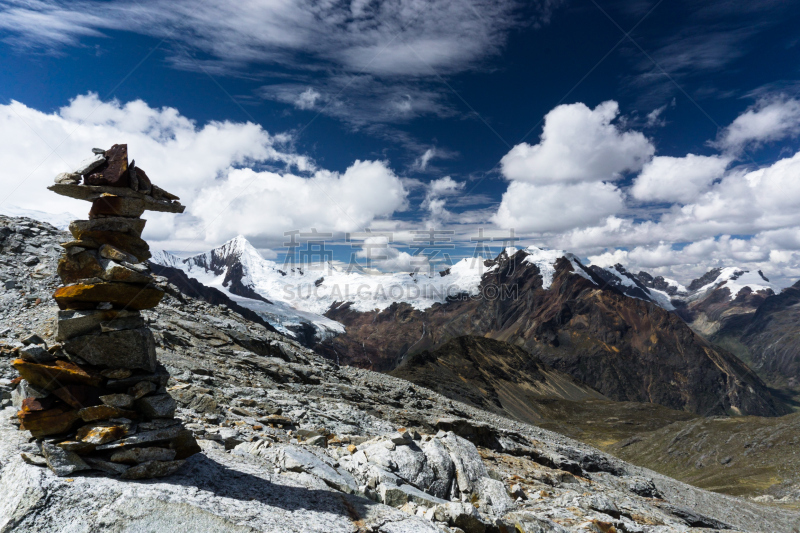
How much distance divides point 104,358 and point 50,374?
1.02 metres

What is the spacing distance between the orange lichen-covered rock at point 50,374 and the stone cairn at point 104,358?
19mm

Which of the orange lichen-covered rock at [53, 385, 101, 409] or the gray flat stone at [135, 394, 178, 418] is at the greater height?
the orange lichen-covered rock at [53, 385, 101, 409]

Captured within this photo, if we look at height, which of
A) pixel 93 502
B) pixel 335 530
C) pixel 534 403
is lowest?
pixel 534 403

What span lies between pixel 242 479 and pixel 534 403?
606 ft

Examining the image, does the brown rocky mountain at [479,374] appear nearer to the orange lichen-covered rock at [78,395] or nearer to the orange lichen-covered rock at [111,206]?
the orange lichen-covered rock at [78,395]

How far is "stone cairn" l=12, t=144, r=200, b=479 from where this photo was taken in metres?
8.70

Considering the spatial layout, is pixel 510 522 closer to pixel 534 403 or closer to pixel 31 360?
pixel 31 360

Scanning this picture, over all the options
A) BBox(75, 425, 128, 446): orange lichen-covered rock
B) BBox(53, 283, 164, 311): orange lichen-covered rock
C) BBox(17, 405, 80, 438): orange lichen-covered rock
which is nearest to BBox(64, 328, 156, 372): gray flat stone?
BBox(53, 283, 164, 311): orange lichen-covered rock

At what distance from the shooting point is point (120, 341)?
9820 mm

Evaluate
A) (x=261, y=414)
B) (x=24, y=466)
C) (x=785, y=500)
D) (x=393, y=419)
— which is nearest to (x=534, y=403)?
(x=785, y=500)

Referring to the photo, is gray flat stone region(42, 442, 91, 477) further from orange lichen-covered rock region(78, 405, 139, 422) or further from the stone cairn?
orange lichen-covered rock region(78, 405, 139, 422)

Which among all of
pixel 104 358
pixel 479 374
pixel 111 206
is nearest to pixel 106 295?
pixel 104 358

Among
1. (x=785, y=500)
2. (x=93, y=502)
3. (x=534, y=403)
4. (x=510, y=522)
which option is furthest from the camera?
(x=534, y=403)

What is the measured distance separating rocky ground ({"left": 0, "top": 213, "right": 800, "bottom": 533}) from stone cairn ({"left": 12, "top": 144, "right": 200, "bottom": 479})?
0.52 metres
